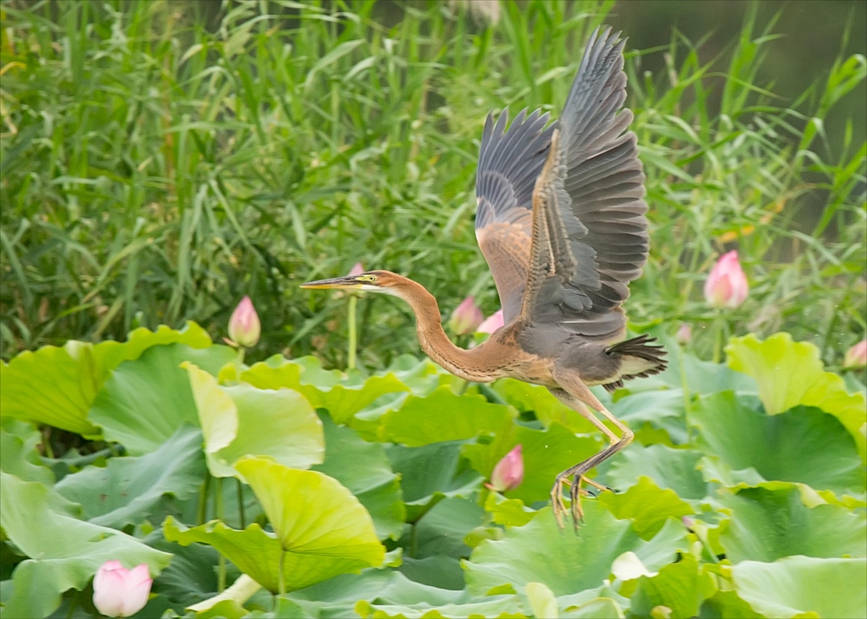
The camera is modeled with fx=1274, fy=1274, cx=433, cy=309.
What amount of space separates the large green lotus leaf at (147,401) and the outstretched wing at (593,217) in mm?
834

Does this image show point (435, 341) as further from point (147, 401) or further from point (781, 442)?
point (781, 442)

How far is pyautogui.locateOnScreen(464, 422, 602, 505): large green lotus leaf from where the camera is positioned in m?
2.72

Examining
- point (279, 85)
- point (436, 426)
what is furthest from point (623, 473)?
point (279, 85)

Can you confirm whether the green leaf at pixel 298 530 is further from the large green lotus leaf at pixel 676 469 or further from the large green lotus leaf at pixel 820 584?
the large green lotus leaf at pixel 676 469

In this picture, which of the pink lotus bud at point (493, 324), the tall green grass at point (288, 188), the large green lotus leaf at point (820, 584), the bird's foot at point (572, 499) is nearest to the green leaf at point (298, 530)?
the bird's foot at point (572, 499)

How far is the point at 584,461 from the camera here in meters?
2.50

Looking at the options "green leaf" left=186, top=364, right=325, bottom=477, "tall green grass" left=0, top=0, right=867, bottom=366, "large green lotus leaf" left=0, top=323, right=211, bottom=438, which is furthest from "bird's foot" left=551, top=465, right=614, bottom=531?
"tall green grass" left=0, top=0, right=867, bottom=366

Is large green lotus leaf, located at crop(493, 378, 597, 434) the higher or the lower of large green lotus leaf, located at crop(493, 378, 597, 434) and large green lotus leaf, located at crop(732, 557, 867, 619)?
the lower

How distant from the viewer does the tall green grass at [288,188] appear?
12.6ft

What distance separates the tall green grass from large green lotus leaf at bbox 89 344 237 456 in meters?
0.83

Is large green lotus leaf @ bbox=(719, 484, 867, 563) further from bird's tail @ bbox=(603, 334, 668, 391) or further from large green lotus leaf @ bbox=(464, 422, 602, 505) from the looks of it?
large green lotus leaf @ bbox=(464, 422, 602, 505)

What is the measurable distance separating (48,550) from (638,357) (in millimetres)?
1161

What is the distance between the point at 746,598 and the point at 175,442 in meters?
1.21

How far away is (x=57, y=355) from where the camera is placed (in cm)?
281
